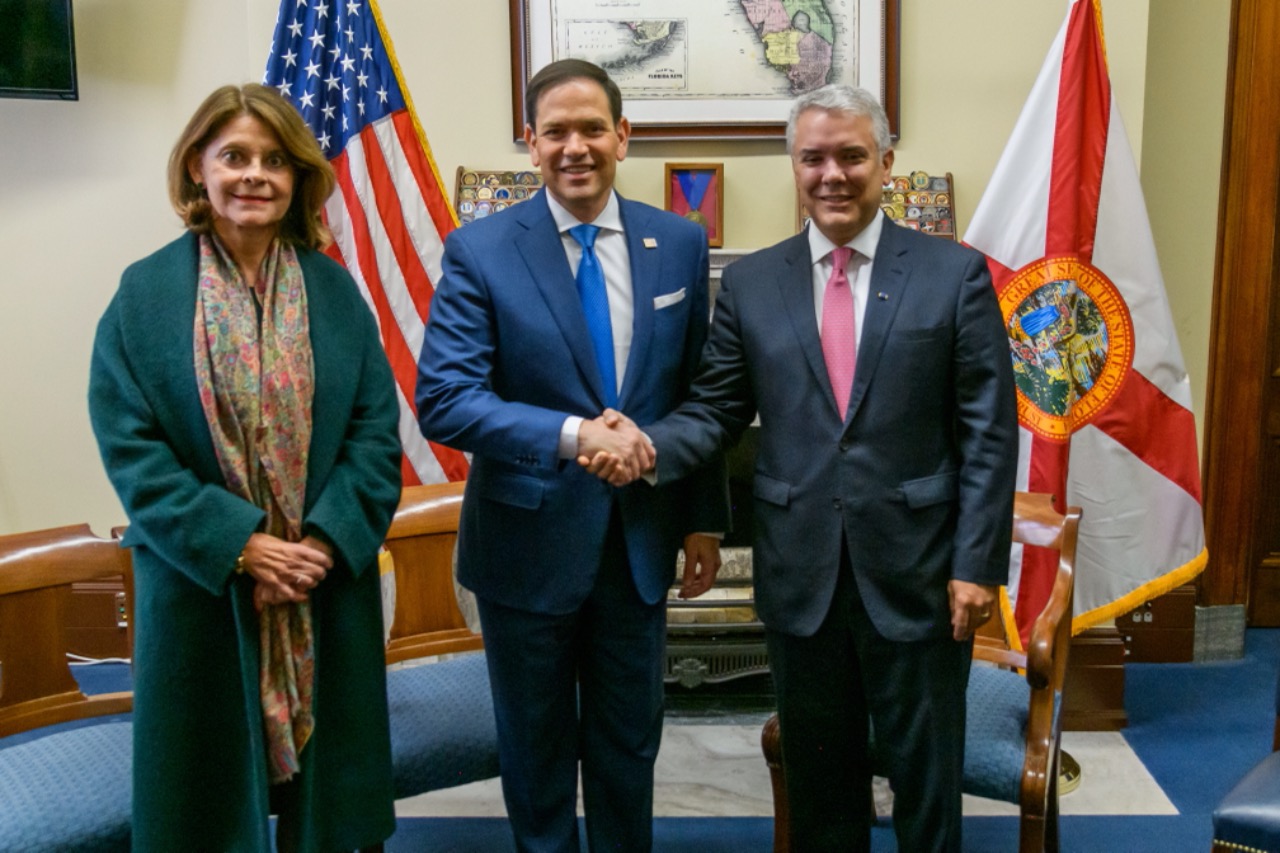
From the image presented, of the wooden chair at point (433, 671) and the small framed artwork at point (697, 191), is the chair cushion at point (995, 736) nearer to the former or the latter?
the wooden chair at point (433, 671)

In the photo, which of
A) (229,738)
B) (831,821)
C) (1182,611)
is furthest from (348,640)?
(1182,611)

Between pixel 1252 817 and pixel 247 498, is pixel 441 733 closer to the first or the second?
pixel 247 498

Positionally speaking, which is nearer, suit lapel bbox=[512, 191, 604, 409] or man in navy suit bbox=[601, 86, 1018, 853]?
man in navy suit bbox=[601, 86, 1018, 853]

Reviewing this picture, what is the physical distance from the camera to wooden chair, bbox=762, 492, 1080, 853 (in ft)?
6.71

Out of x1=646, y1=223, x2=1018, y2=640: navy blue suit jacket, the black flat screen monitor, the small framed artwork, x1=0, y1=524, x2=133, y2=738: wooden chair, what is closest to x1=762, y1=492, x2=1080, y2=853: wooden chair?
x1=646, y1=223, x2=1018, y2=640: navy blue suit jacket

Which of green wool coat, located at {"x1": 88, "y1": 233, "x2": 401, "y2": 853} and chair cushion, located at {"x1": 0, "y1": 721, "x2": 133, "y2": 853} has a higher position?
green wool coat, located at {"x1": 88, "y1": 233, "x2": 401, "y2": 853}

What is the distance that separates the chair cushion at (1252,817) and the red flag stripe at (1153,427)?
4.45 feet

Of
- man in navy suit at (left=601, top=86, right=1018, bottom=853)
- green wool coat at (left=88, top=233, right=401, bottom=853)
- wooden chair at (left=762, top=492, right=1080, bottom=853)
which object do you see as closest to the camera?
green wool coat at (left=88, top=233, right=401, bottom=853)

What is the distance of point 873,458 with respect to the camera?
5.93 ft

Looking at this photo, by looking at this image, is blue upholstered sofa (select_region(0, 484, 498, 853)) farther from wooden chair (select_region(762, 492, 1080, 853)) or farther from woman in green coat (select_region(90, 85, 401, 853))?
wooden chair (select_region(762, 492, 1080, 853))

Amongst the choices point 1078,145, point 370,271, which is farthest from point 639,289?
point 1078,145

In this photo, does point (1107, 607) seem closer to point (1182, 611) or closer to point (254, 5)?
point (1182, 611)

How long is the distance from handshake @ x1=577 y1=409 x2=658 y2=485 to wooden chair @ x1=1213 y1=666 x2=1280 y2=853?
1.09 m

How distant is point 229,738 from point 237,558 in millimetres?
325
